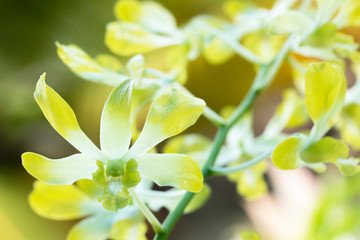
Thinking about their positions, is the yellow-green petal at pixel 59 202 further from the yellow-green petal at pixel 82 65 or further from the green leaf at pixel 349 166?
the green leaf at pixel 349 166

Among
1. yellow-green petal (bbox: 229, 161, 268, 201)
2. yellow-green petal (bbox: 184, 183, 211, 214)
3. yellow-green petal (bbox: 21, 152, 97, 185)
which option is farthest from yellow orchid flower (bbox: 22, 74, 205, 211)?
yellow-green petal (bbox: 229, 161, 268, 201)

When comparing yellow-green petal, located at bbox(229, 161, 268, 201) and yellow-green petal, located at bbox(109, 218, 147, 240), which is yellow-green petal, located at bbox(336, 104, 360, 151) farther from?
yellow-green petal, located at bbox(109, 218, 147, 240)

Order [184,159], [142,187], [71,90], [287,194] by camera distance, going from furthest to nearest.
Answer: [71,90]
[287,194]
[142,187]
[184,159]

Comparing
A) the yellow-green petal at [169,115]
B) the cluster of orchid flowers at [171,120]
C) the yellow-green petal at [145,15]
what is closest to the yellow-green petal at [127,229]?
the cluster of orchid flowers at [171,120]

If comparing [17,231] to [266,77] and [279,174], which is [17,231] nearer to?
[279,174]


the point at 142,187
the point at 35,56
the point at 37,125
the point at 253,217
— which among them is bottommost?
the point at 253,217

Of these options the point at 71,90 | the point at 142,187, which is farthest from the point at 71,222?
the point at 142,187
